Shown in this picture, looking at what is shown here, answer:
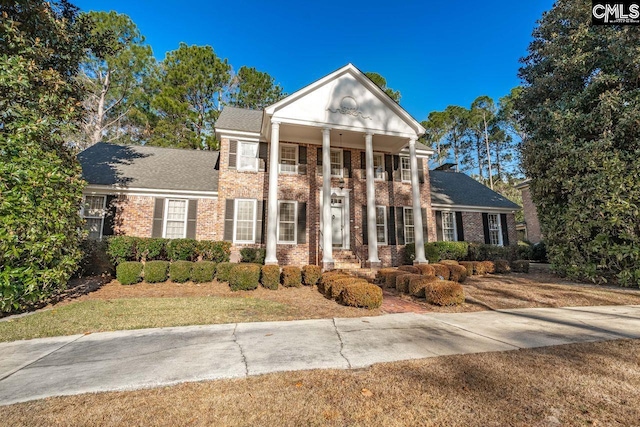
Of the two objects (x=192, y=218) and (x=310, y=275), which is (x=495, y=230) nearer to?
(x=310, y=275)

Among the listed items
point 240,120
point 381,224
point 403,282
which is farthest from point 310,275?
point 240,120

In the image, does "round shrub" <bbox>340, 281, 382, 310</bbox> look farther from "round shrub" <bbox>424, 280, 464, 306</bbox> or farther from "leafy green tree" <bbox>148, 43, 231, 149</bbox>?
"leafy green tree" <bbox>148, 43, 231, 149</bbox>

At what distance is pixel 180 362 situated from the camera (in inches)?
133

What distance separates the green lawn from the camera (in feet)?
16.2

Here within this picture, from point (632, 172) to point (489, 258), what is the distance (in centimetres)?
694

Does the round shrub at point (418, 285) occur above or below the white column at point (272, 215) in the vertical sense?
below

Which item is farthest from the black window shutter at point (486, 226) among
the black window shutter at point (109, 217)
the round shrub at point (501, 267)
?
the black window shutter at point (109, 217)

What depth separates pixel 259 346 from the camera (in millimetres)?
3959

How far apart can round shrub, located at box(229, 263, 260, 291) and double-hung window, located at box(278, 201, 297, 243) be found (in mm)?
4146

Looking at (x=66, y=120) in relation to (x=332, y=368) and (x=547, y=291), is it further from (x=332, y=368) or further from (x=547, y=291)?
(x=547, y=291)

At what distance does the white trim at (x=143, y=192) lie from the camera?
1170 centimetres

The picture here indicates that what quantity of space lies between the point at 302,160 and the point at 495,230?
40.0ft

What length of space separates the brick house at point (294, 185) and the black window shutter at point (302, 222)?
0.04 meters

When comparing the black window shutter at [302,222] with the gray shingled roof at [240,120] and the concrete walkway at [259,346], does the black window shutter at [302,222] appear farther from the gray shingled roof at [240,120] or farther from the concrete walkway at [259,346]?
the concrete walkway at [259,346]
